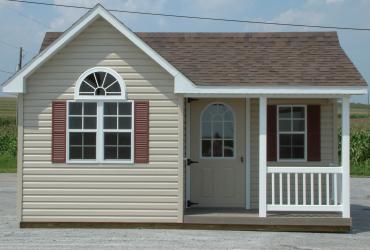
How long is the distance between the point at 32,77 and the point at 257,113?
4.75 meters

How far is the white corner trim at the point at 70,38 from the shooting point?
1209 centimetres

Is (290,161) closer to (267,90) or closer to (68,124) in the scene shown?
(267,90)

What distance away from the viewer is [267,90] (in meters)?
12.2

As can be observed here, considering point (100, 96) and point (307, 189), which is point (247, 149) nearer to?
point (307, 189)

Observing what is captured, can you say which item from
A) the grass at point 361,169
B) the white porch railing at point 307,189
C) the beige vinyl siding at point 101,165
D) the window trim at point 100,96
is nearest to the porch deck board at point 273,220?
the white porch railing at point 307,189

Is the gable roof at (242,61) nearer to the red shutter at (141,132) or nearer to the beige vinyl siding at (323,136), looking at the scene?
the red shutter at (141,132)

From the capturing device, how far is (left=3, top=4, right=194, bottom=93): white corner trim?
39.7 feet

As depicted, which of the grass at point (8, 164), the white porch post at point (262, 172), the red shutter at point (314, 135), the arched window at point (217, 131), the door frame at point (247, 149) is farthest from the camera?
the grass at point (8, 164)

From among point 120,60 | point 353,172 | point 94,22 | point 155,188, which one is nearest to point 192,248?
point 155,188

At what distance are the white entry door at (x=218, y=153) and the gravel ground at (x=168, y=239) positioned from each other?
1.74 m

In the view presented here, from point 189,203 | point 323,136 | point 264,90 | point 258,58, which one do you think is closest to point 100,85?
point 264,90

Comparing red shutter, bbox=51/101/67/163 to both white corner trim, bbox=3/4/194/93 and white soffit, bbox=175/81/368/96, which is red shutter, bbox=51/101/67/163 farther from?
white soffit, bbox=175/81/368/96

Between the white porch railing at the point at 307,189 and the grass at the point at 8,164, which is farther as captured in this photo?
the grass at the point at 8,164

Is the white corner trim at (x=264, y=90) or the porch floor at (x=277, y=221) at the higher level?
the white corner trim at (x=264, y=90)
